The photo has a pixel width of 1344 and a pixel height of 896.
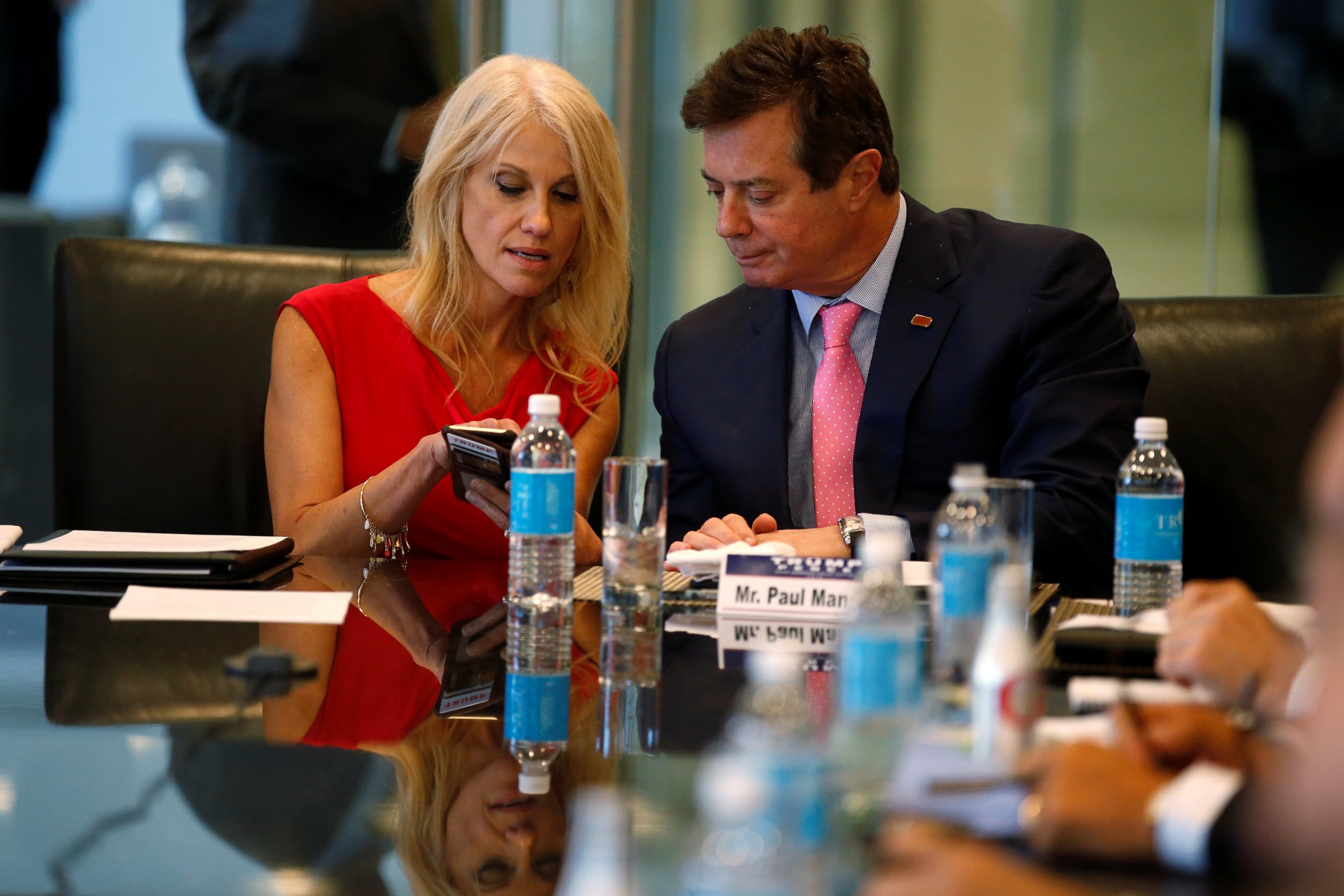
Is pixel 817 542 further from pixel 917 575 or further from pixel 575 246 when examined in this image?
pixel 575 246

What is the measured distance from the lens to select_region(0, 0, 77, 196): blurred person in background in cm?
366

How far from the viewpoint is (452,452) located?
5.89 ft

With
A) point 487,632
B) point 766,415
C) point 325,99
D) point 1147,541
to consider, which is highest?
point 325,99

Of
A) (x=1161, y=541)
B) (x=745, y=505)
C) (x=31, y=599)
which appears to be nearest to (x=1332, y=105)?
(x=745, y=505)

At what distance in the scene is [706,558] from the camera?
1.63m

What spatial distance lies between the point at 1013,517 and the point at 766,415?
0.87 m

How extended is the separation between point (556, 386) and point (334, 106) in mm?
1663

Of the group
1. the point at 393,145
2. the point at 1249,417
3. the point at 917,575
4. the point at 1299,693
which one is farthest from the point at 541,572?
the point at 393,145

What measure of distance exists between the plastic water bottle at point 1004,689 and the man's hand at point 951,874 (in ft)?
0.48

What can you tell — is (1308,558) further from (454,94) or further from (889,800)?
(454,94)

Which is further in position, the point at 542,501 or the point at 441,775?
the point at 542,501

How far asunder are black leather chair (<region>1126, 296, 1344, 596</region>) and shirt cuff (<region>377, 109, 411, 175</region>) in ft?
7.45

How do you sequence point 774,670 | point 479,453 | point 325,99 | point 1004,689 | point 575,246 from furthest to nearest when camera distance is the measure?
point 325,99 < point 575,246 < point 479,453 < point 1004,689 < point 774,670

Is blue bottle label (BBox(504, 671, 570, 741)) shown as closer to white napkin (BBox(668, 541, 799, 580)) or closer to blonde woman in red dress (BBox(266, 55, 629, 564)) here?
white napkin (BBox(668, 541, 799, 580))
